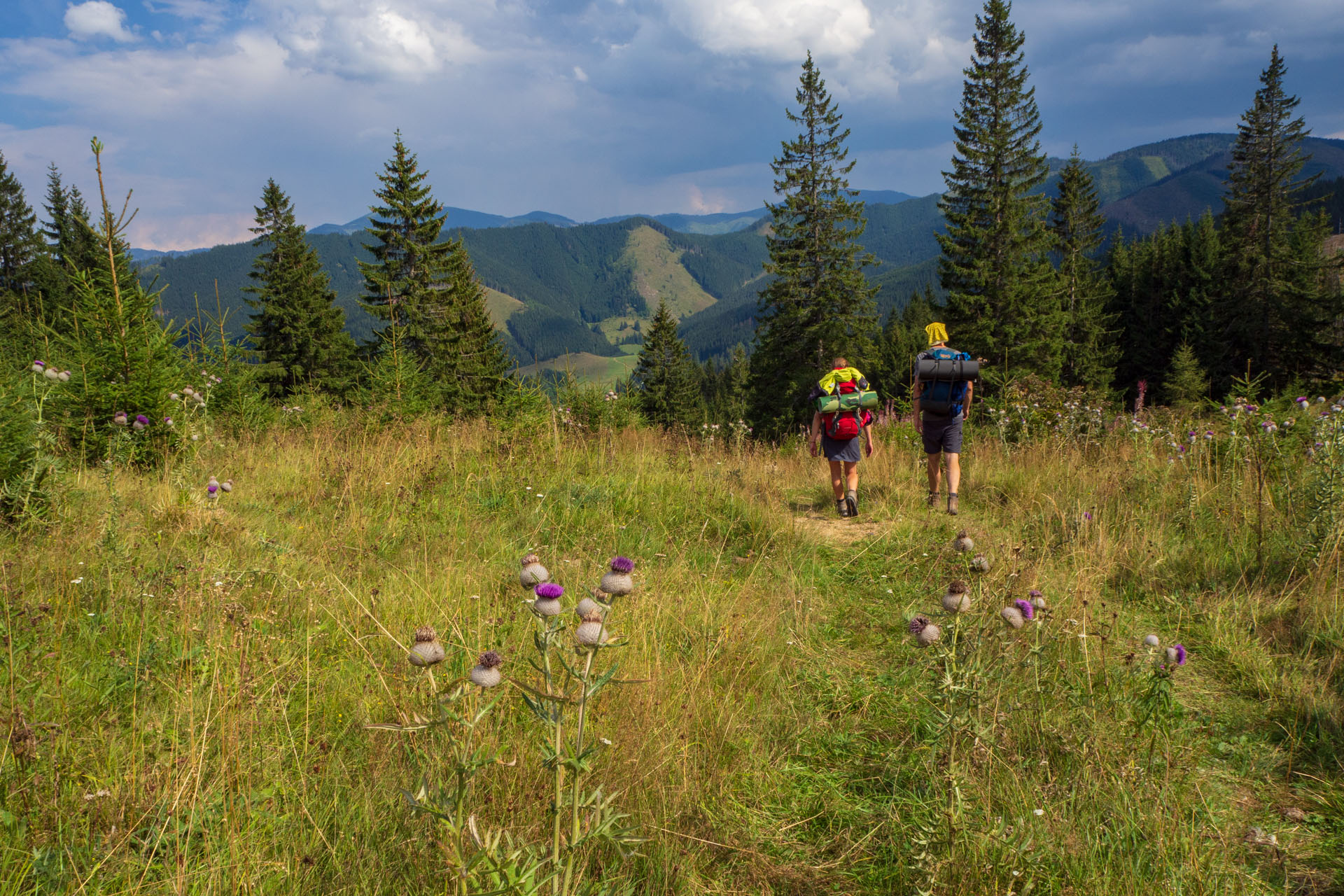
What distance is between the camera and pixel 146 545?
13.1ft

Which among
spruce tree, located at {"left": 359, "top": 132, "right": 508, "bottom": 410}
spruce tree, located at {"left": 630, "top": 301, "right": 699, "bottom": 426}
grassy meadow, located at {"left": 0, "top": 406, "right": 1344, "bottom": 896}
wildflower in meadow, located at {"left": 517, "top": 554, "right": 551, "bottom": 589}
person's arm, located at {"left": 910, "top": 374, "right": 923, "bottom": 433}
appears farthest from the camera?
spruce tree, located at {"left": 630, "top": 301, "right": 699, "bottom": 426}

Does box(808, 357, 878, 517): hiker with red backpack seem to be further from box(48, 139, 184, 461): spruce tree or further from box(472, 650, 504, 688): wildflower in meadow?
box(48, 139, 184, 461): spruce tree

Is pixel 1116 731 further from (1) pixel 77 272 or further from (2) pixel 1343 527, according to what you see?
(1) pixel 77 272

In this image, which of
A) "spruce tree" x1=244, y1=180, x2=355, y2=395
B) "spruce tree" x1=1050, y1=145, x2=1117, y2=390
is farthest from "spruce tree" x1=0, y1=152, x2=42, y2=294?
"spruce tree" x1=1050, y1=145, x2=1117, y2=390

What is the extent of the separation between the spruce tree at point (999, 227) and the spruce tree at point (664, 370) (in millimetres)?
23543

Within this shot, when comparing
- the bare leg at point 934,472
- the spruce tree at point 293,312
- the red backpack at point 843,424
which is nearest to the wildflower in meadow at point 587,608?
the red backpack at point 843,424

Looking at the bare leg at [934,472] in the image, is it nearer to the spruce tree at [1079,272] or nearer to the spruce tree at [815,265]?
the spruce tree at [815,265]

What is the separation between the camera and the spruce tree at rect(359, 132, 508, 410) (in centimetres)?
2709

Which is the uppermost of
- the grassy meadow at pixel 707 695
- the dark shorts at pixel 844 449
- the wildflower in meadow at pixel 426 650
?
the wildflower in meadow at pixel 426 650

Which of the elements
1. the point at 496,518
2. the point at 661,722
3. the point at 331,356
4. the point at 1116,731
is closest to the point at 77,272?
the point at 496,518

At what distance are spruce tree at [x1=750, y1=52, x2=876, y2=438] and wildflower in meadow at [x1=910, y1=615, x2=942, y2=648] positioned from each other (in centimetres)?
2523

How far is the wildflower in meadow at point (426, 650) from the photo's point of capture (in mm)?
1436

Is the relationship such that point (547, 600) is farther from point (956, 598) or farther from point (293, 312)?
point (293, 312)

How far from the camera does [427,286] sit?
28625mm
